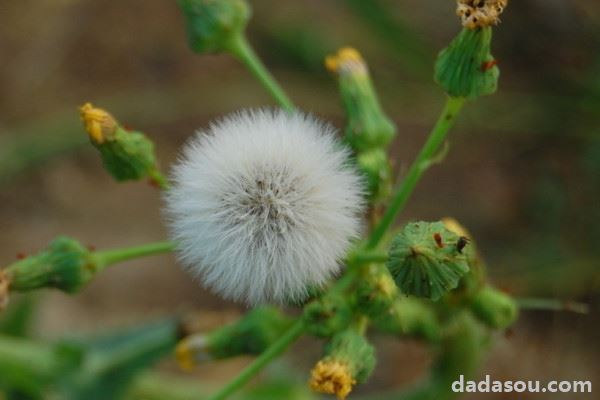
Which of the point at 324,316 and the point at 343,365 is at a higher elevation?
the point at 324,316

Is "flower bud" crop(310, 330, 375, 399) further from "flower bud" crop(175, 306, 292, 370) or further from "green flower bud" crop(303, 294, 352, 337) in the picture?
"flower bud" crop(175, 306, 292, 370)

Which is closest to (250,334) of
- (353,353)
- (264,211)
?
(353,353)

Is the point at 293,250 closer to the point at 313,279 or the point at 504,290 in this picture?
the point at 313,279

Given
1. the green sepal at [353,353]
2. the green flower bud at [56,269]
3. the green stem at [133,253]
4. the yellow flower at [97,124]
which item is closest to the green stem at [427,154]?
the green sepal at [353,353]

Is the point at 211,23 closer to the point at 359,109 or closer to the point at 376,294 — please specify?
the point at 359,109

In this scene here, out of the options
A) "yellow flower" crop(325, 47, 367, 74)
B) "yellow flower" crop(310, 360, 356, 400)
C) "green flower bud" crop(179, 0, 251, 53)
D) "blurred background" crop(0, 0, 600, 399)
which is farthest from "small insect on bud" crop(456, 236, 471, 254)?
"blurred background" crop(0, 0, 600, 399)

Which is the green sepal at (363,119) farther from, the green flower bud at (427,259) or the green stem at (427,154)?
the green flower bud at (427,259)
